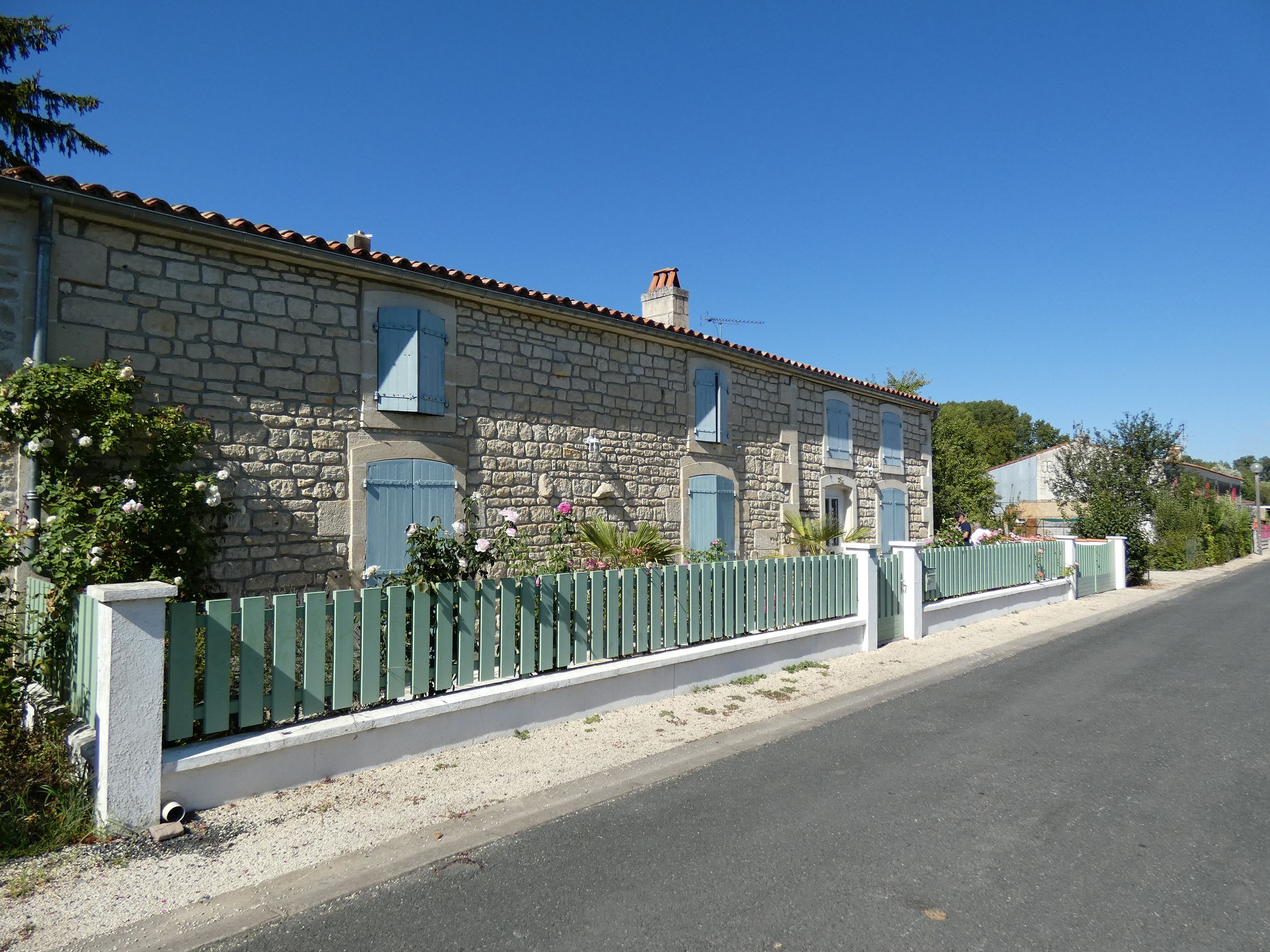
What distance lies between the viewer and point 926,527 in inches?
635

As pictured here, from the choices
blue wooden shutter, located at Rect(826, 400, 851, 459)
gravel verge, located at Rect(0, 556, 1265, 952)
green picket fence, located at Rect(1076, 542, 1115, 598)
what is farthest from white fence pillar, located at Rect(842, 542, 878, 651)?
green picket fence, located at Rect(1076, 542, 1115, 598)

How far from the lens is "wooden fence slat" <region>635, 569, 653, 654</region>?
5.94m

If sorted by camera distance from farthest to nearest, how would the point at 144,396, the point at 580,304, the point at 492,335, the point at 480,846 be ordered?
the point at 580,304 < the point at 492,335 < the point at 144,396 < the point at 480,846

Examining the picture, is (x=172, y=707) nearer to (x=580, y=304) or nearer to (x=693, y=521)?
(x=580, y=304)

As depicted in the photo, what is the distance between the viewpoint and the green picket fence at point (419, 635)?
3895 millimetres

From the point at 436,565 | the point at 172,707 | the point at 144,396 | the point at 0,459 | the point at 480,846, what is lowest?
the point at 480,846

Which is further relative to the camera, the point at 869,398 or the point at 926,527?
the point at 926,527

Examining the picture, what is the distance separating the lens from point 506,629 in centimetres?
511

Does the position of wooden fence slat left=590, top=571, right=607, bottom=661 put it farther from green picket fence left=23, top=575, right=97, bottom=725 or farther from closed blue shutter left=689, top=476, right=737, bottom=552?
closed blue shutter left=689, top=476, right=737, bottom=552

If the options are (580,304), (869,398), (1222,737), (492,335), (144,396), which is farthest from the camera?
(869,398)


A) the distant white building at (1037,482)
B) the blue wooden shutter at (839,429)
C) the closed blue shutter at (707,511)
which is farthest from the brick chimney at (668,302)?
A: the distant white building at (1037,482)

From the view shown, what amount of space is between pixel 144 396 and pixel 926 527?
47.6 feet

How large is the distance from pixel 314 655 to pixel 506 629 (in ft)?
4.24

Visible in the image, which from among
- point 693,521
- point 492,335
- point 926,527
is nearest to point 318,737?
point 492,335
